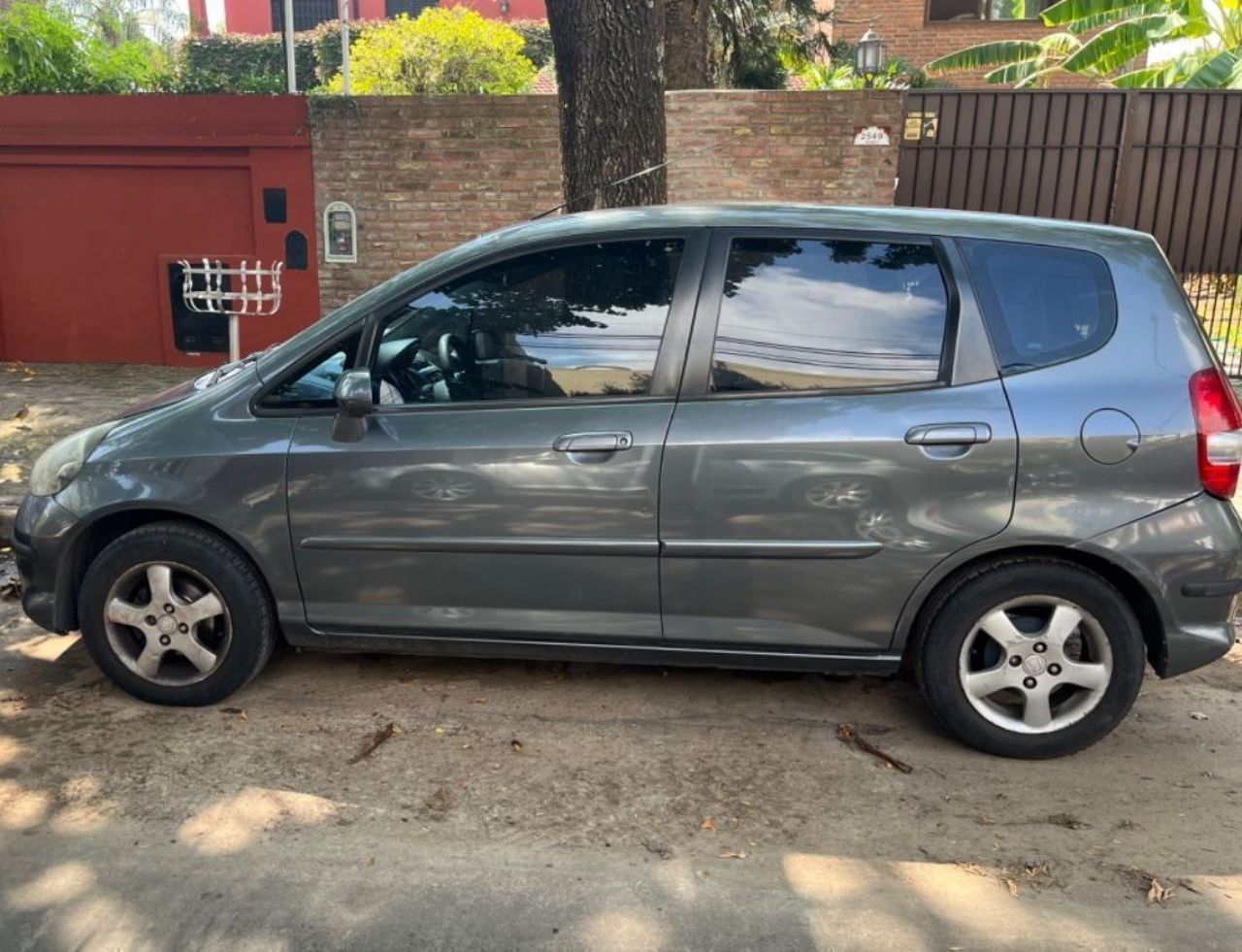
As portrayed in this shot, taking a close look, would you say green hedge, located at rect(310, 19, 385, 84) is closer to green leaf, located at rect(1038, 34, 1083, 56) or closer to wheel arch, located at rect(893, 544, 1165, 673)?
green leaf, located at rect(1038, 34, 1083, 56)

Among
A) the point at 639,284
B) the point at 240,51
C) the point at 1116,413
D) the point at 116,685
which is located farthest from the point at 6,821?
the point at 240,51

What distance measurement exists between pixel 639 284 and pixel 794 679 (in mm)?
1658

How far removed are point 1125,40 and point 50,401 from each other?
12.6 meters

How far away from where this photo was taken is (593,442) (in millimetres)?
3570

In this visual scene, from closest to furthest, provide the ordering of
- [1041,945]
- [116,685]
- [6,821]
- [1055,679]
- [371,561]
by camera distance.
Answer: [1041,945] < [6,821] < [1055,679] < [371,561] < [116,685]

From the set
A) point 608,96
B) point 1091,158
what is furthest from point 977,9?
point 608,96

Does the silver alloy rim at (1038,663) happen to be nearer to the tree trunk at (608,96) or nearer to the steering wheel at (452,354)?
the steering wheel at (452,354)

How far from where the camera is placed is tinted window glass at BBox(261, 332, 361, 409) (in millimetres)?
3807

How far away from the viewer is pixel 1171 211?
906 centimetres

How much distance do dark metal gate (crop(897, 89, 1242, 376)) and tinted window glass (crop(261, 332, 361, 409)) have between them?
Result: 21.2 ft

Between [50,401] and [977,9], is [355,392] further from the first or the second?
[977,9]

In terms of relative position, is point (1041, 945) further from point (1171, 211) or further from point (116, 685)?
point (1171, 211)

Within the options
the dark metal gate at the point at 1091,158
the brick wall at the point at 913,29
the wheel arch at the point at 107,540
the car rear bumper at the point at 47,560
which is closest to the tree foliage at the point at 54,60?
the dark metal gate at the point at 1091,158

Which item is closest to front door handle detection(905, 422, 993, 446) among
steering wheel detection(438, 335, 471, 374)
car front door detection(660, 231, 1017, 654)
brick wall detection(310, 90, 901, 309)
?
car front door detection(660, 231, 1017, 654)
